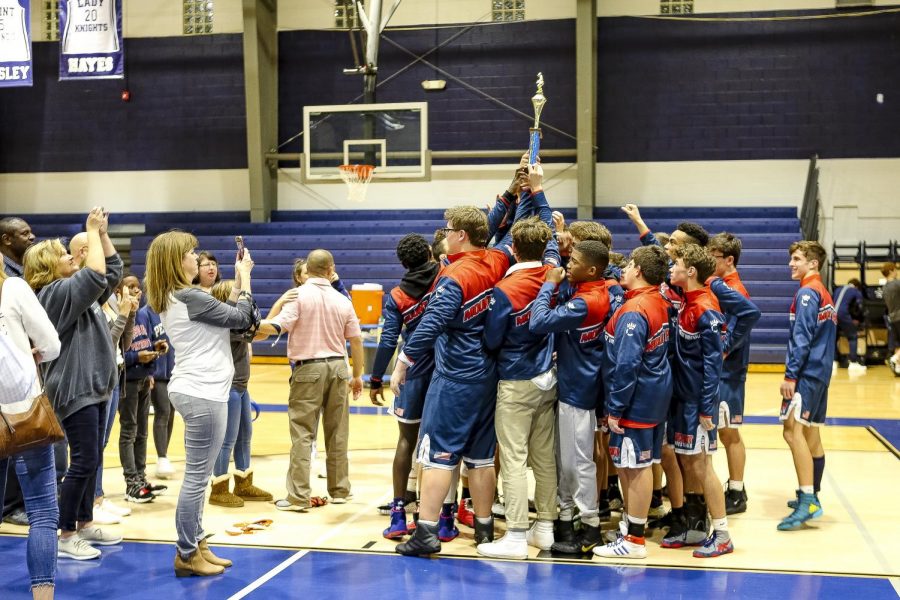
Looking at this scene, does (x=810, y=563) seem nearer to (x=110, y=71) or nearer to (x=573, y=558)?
(x=573, y=558)

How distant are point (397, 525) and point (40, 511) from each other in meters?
2.14

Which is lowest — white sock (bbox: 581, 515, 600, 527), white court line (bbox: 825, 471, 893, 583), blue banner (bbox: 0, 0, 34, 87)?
white court line (bbox: 825, 471, 893, 583)

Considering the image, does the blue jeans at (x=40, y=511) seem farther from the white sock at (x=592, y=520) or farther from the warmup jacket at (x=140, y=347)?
the white sock at (x=592, y=520)

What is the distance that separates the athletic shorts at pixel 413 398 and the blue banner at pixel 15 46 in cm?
917

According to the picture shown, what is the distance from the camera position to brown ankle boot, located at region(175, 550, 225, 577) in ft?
15.4

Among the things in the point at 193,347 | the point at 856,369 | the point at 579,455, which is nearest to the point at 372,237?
the point at 856,369

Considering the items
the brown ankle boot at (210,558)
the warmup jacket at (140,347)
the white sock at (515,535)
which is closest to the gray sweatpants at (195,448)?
the brown ankle boot at (210,558)

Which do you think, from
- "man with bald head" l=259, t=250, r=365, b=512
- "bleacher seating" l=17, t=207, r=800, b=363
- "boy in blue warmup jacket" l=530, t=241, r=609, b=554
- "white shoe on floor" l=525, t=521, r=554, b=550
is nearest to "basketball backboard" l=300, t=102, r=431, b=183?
"bleacher seating" l=17, t=207, r=800, b=363

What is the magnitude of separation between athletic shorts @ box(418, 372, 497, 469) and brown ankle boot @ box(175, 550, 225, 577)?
3.98ft

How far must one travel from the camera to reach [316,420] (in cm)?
618

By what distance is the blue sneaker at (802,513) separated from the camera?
5.57 metres

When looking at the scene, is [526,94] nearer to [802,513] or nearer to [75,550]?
[802,513]

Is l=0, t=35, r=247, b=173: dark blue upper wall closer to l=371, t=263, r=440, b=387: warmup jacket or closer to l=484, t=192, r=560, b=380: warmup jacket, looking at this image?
l=371, t=263, r=440, b=387: warmup jacket

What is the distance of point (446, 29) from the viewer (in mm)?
16828
